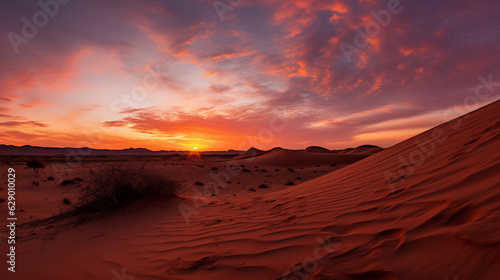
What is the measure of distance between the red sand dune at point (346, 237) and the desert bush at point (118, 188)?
35.9 inches

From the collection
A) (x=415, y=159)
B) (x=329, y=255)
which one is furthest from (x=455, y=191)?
(x=415, y=159)

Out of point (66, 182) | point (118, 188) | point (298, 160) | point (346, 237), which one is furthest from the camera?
point (298, 160)

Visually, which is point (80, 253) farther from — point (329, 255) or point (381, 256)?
point (381, 256)

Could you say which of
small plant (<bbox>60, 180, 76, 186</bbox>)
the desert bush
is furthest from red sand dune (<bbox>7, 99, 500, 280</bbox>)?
small plant (<bbox>60, 180, 76, 186</bbox>)

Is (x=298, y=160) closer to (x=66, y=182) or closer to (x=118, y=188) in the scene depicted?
(x=66, y=182)

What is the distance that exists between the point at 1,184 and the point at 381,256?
1597cm

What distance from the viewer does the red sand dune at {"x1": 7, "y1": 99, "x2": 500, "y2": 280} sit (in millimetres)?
1556

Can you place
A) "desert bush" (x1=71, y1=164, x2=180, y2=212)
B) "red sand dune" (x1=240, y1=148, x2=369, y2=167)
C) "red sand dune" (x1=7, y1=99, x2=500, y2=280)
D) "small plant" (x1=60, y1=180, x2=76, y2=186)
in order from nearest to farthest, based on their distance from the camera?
1. "red sand dune" (x1=7, y1=99, x2=500, y2=280)
2. "desert bush" (x1=71, y1=164, x2=180, y2=212)
3. "small plant" (x1=60, y1=180, x2=76, y2=186)
4. "red sand dune" (x1=240, y1=148, x2=369, y2=167)

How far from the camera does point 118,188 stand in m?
5.62

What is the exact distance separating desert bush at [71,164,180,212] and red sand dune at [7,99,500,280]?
911 millimetres

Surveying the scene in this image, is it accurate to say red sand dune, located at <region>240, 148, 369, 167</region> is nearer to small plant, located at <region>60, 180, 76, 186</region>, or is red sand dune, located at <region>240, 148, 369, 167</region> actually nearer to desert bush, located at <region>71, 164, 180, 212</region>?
small plant, located at <region>60, 180, 76, 186</region>

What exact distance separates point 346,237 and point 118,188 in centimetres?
535

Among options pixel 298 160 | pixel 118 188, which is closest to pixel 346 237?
pixel 118 188

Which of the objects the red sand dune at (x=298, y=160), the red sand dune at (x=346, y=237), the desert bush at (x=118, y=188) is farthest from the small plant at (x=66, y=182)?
the red sand dune at (x=298, y=160)
